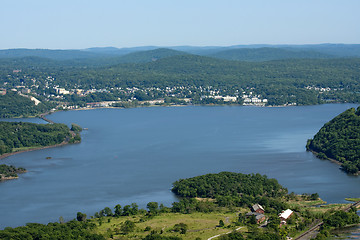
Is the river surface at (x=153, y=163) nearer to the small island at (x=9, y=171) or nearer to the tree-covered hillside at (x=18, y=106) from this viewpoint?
the small island at (x=9, y=171)

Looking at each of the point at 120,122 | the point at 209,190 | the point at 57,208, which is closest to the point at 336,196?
the point at 209,190

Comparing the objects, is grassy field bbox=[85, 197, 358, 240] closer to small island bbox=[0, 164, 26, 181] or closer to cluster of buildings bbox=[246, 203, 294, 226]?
cluster of buildings bbox=[246, 203, 294, 226]

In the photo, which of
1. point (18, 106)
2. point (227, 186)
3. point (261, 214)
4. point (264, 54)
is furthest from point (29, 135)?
point (264, 54)

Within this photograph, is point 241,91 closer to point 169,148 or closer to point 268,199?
point 169,148

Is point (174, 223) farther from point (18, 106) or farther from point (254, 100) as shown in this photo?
point (254, 100)

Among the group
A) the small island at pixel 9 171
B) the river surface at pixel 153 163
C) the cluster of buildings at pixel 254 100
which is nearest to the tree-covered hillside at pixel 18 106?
the river surface at pixel 153 163

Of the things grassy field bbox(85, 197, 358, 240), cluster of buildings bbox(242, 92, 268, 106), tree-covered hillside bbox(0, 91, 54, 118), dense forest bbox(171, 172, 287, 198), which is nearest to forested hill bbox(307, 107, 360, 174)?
dense forest bbox(171, 172, 287, 198)
